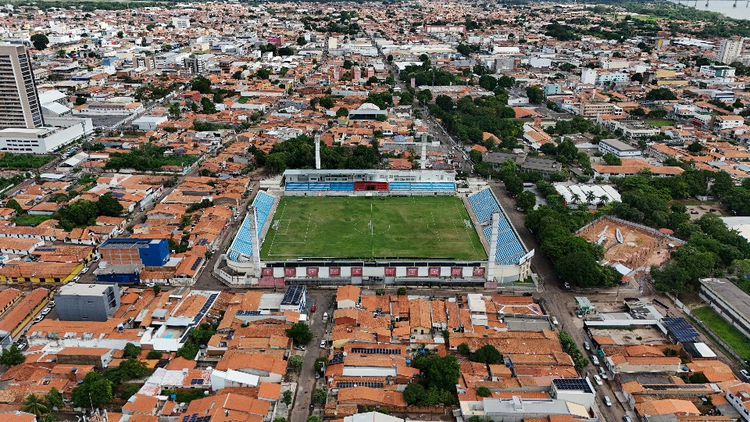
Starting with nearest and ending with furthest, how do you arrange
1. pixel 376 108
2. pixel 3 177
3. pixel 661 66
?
pixel 3 177 → pixel 376 108 → pixel 661 66

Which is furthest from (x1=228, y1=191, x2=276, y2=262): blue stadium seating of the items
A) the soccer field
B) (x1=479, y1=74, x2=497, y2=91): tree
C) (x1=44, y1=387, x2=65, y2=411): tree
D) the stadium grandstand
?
(x1=479, y1=74, x2=497, y2=91): tree

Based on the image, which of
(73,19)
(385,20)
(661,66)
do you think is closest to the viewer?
(661,66)

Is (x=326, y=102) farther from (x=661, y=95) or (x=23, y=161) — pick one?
(x=661, y=95)

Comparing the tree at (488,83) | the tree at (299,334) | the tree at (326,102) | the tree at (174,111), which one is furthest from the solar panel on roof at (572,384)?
the tree at (488,83)

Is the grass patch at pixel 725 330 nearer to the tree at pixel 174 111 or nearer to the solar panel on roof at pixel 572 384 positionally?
the solar panel on roof at pixel 572 384

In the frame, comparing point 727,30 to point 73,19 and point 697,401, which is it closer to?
point 697,401

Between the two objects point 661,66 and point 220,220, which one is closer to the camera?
point 220,220

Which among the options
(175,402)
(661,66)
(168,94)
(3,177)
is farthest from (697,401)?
(661,66)
